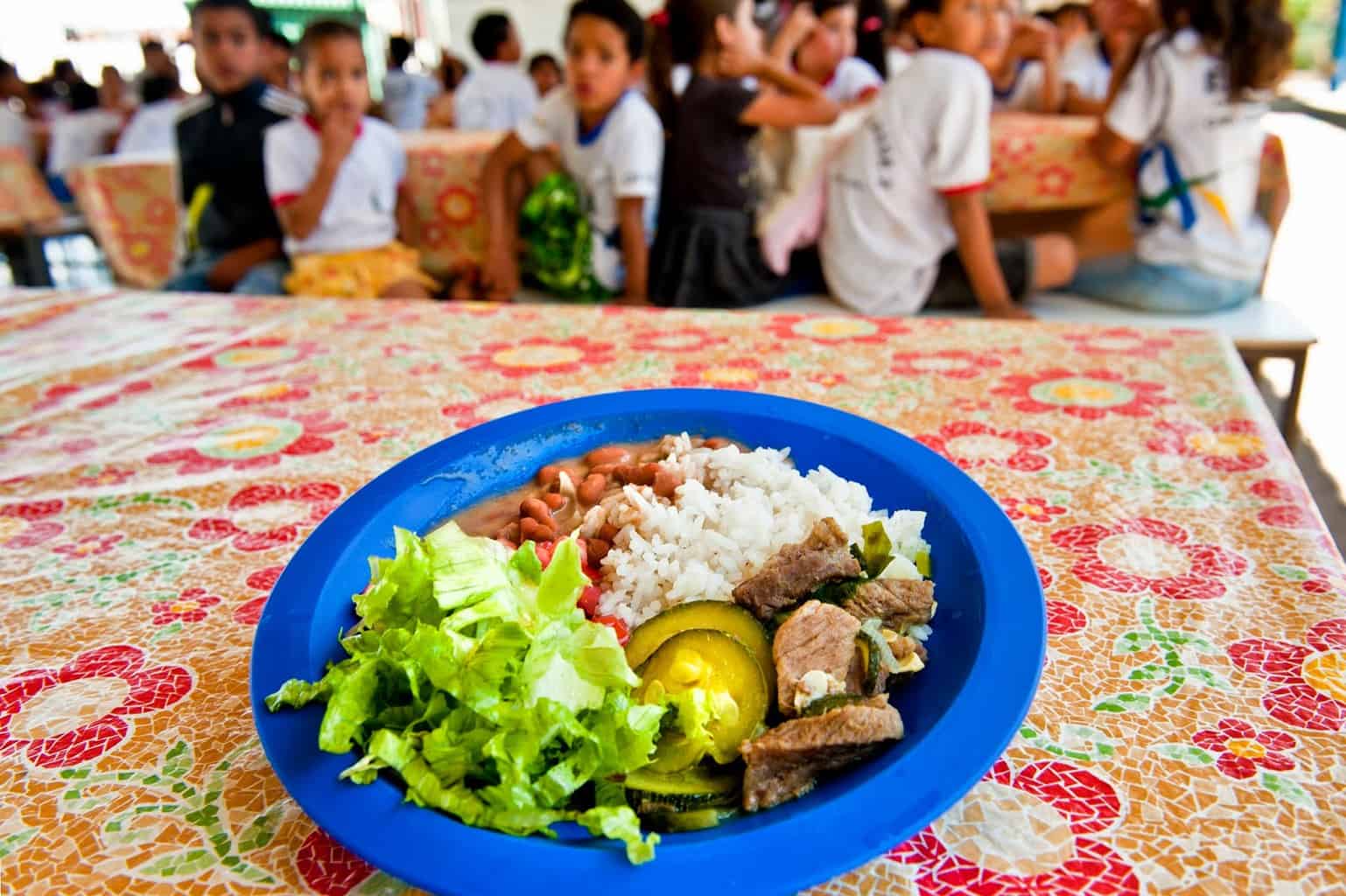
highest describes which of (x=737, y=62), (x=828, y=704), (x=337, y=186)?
(x=737, y=62)

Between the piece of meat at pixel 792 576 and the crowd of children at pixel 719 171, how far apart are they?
6.29 ft

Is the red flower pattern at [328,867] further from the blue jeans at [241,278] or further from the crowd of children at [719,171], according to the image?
the blue jeans at [241,278]

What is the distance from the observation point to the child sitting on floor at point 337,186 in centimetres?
252

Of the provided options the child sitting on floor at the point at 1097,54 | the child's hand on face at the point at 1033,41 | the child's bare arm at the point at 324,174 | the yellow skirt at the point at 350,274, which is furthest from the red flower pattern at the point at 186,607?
the child sitting on floor at the point at 1097,54

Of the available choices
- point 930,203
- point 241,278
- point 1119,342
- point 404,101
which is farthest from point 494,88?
point 1119,342

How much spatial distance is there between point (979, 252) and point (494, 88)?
3167mm

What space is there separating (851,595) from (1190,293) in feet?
7.30

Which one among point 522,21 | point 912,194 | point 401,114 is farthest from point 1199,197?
point 522,21

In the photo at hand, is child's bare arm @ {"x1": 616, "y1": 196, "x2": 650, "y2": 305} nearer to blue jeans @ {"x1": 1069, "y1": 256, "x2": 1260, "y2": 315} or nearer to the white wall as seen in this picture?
blue jeans @ {"x1": 1069, "y1": 256, "x2": 1260, "y2": 315}

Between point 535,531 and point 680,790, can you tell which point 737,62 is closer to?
point 535,531

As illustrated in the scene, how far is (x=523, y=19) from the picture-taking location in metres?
10.5

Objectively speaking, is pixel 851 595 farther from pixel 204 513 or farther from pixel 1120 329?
pixel 1120 329

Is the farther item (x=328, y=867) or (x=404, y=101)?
(x=404, y=101)

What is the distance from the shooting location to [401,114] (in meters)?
5.19
